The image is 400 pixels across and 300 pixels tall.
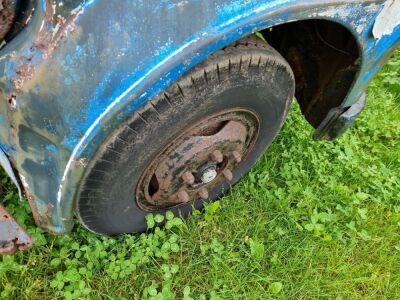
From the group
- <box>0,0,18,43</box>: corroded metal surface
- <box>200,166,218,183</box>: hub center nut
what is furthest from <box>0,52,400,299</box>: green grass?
<box>0,0,18,43</box>: corroded metal surface

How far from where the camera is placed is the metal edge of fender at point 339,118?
2.16m

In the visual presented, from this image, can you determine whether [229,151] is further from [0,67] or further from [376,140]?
[376,140]

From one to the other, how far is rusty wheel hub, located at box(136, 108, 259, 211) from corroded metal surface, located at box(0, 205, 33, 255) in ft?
1.52

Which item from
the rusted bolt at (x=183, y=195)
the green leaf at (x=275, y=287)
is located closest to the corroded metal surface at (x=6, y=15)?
the rusted bolt at (x=183, y=195)

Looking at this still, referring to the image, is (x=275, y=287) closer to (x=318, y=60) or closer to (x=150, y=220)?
(x=150, y=220)

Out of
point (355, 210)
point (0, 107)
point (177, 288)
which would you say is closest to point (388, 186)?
point (355, 210)

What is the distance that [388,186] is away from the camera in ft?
9.32

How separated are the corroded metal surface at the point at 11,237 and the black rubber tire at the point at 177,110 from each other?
0.22 meters

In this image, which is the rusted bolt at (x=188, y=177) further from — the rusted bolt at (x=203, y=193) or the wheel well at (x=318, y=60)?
the wheel well at (x=318, y=60)

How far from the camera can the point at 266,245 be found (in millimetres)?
2439

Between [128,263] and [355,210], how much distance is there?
1.29m

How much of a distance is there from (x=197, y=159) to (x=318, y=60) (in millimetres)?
735

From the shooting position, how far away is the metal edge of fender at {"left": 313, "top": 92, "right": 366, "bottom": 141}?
216 cm

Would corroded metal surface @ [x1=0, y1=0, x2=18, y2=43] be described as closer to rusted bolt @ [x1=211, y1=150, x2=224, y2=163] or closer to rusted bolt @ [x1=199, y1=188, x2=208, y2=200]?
rusted bolt @ [x1=211, y1=150, x2=224, y2=163]
